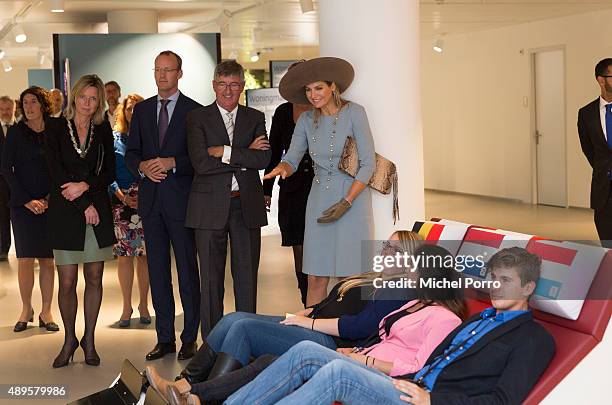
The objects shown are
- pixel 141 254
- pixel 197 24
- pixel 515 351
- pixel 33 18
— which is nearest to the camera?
pixel 515 351

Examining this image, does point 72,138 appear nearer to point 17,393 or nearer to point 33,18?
point 17,393

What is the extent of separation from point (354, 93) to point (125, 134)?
7.34 feet

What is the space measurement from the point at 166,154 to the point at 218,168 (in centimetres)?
46

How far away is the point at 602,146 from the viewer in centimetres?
720

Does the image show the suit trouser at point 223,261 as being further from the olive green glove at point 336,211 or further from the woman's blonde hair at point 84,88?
the woman's blonde hair at point 84,88

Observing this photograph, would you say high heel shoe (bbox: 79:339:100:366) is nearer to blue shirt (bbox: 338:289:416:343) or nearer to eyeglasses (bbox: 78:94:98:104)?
eyeglasses (bbox: 78:94:98:104)

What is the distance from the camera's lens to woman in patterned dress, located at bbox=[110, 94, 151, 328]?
766 cm

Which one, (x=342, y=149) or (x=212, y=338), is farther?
(x=342, y=149)

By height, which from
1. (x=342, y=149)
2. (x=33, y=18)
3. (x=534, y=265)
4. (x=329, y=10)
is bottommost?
(x=534, y=265)

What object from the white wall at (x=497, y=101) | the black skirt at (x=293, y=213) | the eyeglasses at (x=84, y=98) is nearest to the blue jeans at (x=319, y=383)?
the eyeglasses at (x=84, y=98)

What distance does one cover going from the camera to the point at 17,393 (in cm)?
583

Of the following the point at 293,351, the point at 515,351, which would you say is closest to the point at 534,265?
the point at 515,351

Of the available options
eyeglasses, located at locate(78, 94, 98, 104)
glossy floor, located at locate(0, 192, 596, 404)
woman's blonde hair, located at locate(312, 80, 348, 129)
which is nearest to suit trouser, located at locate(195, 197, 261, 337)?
glossy floor, located at locate(0, 192, 596, 404)

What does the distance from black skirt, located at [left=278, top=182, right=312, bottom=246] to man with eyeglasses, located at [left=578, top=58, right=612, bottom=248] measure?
81.8 inches
